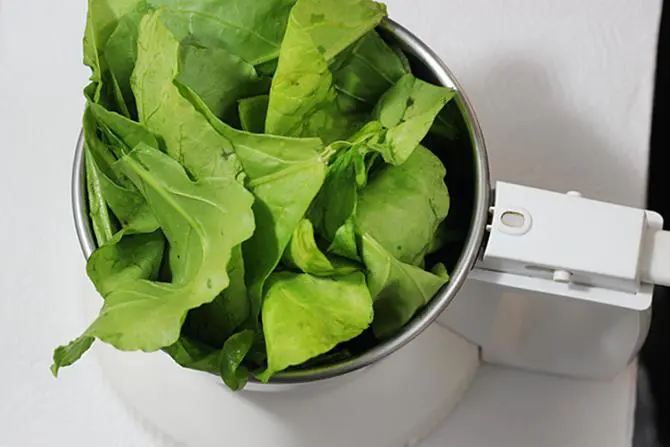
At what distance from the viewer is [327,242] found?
42 centimetres

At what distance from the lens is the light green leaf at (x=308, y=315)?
38cm

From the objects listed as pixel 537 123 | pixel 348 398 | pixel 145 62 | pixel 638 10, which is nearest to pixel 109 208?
pixel 145 62

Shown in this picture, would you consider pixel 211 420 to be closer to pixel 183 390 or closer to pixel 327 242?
pixel 183 390

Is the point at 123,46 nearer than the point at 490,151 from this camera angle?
Yes

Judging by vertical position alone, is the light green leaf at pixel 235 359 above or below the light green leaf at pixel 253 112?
below

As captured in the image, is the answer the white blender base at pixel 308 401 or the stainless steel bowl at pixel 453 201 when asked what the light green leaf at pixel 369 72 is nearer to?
the stainless steel bowl at pixel 453 201

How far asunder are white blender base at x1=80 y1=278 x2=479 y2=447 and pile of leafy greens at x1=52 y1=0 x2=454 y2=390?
0.09 meters

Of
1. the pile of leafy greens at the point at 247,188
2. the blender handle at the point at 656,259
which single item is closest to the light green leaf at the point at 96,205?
the pile of leafy greens at the point at 247,188

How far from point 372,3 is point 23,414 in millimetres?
309

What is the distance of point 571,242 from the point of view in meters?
0.43

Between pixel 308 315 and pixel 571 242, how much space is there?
0.42ft

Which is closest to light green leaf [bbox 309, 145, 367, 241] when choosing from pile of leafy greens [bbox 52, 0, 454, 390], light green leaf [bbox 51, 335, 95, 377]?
pile of leafy greens [bbox 52, 0, 454, 390]

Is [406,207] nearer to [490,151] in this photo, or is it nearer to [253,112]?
[253,112]

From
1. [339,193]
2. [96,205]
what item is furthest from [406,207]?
[96,205]
